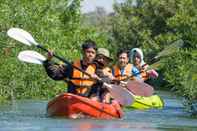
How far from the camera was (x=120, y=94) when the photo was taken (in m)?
16.5

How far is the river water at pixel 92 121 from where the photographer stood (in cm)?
1384

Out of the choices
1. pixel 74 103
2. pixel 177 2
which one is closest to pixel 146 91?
pixel 74 103

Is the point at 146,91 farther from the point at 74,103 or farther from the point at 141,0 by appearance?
the point at 141,0

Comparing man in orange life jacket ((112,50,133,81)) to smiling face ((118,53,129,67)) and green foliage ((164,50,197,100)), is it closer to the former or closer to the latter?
smiling face ((118,53,129,67))

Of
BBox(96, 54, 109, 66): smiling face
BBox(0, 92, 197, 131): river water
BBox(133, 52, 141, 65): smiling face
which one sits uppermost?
BBox(133, 52, 141, 65): smiling face

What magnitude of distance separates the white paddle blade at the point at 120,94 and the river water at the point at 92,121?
12.1 inches

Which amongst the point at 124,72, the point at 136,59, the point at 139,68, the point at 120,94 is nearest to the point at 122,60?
the point at 124,72

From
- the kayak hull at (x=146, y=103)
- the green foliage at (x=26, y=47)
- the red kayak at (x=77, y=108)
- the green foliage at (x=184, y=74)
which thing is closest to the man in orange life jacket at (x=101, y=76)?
the red kayak at (x=77, y=108)

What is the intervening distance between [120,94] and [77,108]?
109 centimetres

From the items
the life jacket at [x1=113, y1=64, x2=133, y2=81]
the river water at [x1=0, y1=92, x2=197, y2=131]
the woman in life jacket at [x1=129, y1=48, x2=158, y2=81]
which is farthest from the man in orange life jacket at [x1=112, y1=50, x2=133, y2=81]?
the river water at [x1=0, y1=92, x2=197, y2=131]

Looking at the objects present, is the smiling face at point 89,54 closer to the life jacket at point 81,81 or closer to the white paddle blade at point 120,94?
the life jacket at point 81,81

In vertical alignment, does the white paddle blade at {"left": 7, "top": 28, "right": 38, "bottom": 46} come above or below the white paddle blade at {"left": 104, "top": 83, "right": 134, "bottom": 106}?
above

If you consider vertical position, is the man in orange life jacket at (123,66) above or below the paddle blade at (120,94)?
above

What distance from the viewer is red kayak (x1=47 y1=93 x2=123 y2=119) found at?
51.3 feet
